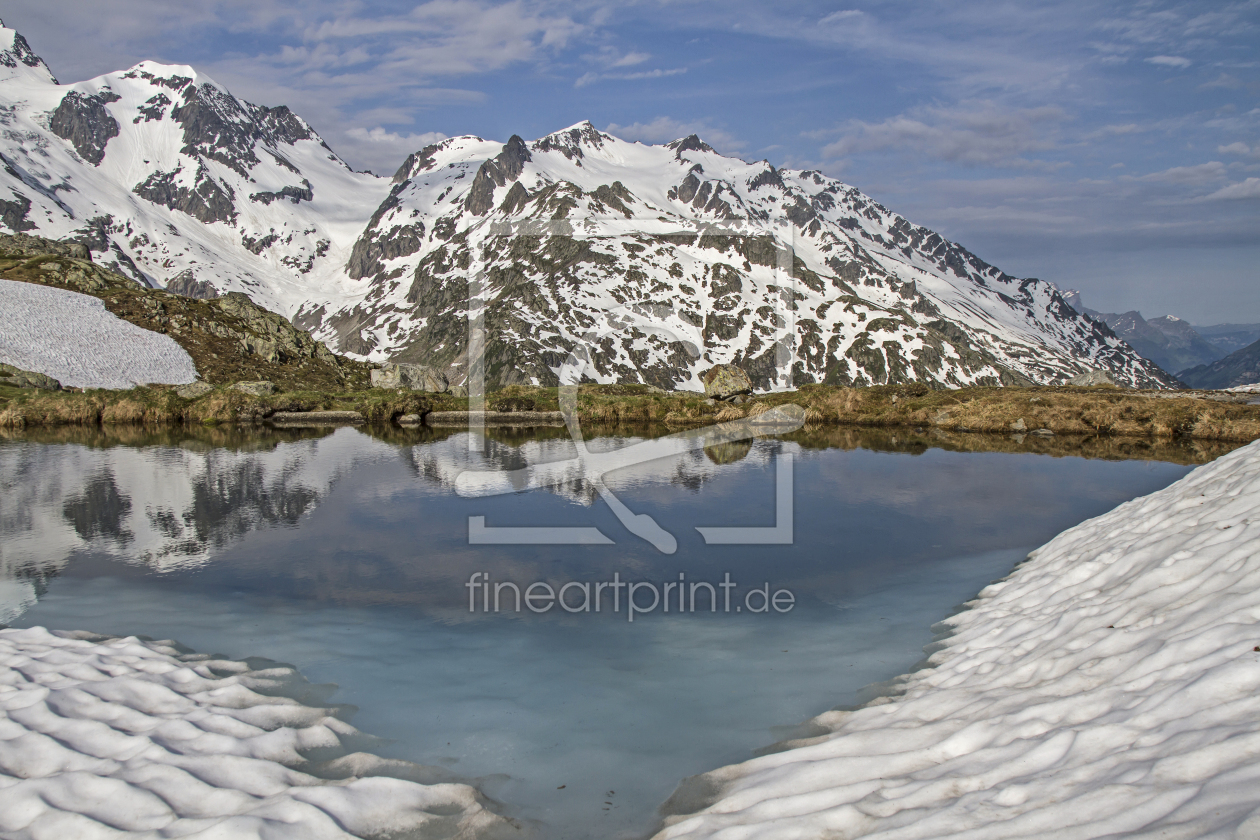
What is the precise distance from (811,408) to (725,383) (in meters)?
12.8

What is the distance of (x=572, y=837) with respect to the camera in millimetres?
8688

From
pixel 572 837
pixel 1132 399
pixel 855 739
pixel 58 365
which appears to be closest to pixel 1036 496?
pixel 855 739

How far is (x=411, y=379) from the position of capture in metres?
115

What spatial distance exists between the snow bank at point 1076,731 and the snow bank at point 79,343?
105789mm

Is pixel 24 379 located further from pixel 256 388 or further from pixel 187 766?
pixel 187 766

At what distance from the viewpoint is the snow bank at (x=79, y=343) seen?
302ft

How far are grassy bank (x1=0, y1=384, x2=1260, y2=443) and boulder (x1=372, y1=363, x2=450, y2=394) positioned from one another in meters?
16.6

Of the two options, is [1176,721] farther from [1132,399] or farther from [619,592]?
[1132,399]

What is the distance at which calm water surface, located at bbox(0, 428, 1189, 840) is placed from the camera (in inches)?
443

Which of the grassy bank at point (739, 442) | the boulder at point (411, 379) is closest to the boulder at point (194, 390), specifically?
the grassy bank at point (739, 442)

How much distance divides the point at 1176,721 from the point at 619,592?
13.5 meters
